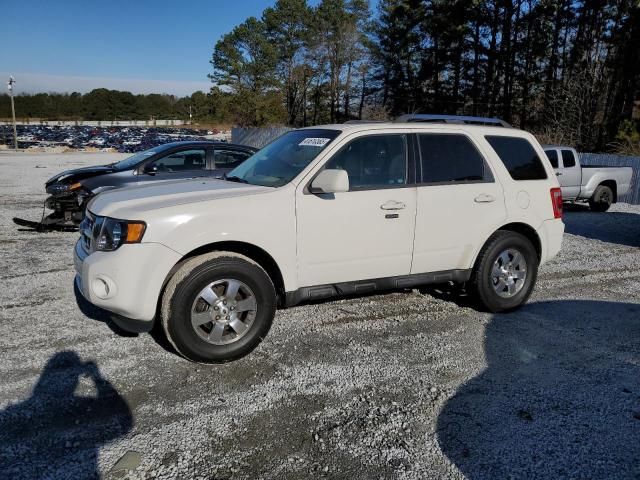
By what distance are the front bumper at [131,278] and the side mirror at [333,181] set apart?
1.27 meters

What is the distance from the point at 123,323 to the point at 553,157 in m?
12.6

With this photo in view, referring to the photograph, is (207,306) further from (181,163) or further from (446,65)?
(446,65)

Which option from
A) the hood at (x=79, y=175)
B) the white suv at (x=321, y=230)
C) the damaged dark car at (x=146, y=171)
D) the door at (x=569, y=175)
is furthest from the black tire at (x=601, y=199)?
the hood at (x=79, y=175)

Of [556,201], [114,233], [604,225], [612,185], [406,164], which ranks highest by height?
[406,164]

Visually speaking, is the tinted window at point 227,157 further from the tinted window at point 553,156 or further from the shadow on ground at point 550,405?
the tinted window at point 553,156

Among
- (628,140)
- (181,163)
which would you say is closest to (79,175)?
(181,163)

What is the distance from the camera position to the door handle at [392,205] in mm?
4477

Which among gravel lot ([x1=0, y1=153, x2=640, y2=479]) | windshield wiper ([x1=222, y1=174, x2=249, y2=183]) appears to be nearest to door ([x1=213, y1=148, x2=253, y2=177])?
gravel lot ([x1=0, y1=153, x2=640, y2=479])

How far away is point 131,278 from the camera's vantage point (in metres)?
3.64

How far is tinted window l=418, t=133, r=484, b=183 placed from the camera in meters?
4.80

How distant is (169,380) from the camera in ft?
12.2

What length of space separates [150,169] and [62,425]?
20.0 feet

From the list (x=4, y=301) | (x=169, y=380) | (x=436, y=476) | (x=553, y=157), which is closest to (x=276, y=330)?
(x=169, y=380)

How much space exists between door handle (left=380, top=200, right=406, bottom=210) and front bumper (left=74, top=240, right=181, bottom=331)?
1.80m
